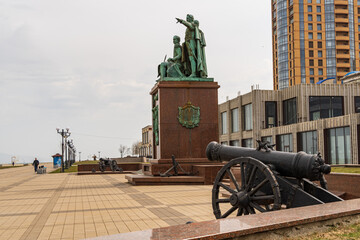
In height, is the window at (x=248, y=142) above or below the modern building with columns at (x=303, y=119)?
below

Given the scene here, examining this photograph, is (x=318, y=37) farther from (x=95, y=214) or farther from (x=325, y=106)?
(x=95, y=214)

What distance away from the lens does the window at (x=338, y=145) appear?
123 feet

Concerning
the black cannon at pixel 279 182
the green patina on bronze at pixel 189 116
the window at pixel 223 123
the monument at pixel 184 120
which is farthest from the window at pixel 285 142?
the black cannon at pixel 279 182

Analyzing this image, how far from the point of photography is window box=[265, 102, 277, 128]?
53.0 m

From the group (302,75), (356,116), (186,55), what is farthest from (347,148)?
(302,75)

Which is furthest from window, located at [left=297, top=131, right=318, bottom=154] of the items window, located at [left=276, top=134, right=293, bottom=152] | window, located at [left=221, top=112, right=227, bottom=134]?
window, located at [left=221, top=112, right=227, bottom=134]

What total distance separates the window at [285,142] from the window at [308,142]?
201 centimetres

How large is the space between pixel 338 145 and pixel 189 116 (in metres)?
25.6

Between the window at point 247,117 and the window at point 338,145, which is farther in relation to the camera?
the window at point 247,117

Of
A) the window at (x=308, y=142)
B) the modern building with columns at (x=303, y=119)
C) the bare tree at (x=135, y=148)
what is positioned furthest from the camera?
the bare tree at (x=135, y=148)

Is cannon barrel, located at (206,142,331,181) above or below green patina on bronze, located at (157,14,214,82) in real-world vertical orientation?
below

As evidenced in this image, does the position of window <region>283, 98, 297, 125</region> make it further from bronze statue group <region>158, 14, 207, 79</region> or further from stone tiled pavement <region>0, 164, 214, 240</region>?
stone tiled pavement <region>0, 164, 214, 240</region>

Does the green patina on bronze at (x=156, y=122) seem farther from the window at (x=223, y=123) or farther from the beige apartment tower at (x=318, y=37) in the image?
the beige apartment tower at (x=318, y=37)

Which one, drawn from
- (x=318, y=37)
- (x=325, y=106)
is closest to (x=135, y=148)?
(x=318, y=37)
